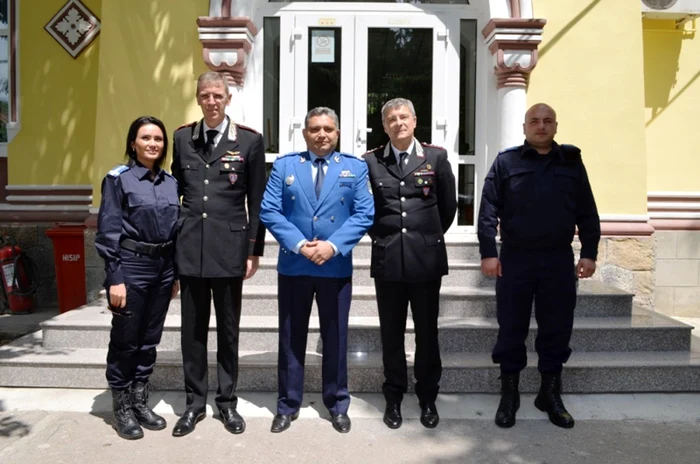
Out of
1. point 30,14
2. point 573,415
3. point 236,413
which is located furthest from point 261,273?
point 30,14

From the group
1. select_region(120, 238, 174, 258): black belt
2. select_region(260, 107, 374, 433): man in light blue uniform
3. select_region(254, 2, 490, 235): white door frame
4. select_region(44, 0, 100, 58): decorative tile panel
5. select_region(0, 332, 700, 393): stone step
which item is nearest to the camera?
select_region(120, 238, 174, 258): black belt

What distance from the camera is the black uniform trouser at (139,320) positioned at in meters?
3.46

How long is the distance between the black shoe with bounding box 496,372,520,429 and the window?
19.6ft

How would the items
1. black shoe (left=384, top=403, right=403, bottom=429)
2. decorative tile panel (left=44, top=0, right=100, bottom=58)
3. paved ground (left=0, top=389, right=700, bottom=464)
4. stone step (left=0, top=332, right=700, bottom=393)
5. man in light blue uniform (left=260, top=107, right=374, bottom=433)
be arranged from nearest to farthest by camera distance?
paved ground (left=0, top=389, right=700, bottom=464)
man in light blue uniform (left=260, top=107, right=374, bottom=433)
black shoe (left=384, top=403, right=403, bottom=429)
stone step (left=0, top=332, right=700, bottom=393)
decorative tile panel (left=44, top=0, right=100, bottom=58)

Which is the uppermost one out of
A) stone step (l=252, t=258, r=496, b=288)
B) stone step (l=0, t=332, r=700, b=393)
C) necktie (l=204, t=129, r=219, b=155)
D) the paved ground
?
necktie (l=204, t=129, r=219, b=155)

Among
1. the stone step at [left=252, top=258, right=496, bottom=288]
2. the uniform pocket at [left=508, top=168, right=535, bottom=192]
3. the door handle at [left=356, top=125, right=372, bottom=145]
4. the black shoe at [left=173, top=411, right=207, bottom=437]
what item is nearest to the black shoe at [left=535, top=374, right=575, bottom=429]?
the uniform pocket at [left=508, top=168, right=535, bottom=192]

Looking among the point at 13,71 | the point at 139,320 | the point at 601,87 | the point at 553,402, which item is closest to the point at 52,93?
the point at 13,71

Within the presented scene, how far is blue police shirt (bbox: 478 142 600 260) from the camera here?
3705 millimetres

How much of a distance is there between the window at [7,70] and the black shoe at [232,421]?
4944 millimetres

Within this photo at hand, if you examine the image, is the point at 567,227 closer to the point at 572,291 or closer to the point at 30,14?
the point at 572,291

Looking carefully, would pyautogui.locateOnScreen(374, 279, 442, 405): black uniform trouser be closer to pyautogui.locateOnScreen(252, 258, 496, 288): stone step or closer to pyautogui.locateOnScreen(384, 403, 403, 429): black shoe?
pyautogui.locateOnScreen(384, 403, 403, 429): black shoe

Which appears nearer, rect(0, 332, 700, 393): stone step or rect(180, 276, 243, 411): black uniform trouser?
rect(180, 276, 243, 411): black uniform trouser

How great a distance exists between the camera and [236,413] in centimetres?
368

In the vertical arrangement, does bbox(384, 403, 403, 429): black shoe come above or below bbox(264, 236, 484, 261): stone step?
below
